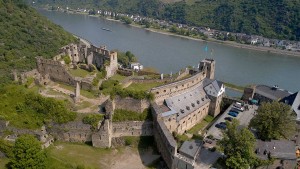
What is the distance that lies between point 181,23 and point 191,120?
3650 inches

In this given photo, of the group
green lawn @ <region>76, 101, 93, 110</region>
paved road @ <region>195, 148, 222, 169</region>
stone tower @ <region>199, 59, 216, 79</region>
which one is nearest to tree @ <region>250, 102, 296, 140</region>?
paved road @ <region>195, 148, 222, 169</region>

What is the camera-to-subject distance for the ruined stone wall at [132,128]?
29547 millimetres

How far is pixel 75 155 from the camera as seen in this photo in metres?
27.6

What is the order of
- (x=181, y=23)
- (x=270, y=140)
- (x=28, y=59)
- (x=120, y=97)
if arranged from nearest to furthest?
(x=270, y=140)
(x=120, y=97)
(x=28, y=59)
(x=181, y=23)

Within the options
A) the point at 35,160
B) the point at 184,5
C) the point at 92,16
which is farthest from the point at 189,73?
the point at 92,16

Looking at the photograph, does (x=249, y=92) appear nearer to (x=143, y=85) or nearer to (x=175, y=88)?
(x=175, y=88)

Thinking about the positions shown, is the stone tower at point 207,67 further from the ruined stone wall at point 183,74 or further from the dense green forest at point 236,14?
the dense green forest at point 236,14

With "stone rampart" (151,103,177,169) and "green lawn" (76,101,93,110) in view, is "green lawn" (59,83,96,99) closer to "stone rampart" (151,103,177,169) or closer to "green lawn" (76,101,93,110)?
"green lawn" (76,101,93,110)

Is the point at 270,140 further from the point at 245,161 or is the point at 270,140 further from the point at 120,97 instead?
the point at 120,97

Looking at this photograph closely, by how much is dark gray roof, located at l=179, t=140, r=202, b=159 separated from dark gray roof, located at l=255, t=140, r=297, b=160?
506 cm

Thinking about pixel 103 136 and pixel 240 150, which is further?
pixel 103 136

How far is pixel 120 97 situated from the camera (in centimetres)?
3005

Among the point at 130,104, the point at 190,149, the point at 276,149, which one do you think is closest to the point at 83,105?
the point at 130,104

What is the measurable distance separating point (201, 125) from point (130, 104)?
9981 mm
